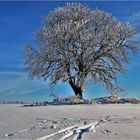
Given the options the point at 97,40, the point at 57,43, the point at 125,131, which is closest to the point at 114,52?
the point at 97,40

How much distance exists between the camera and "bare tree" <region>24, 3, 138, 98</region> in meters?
25.0

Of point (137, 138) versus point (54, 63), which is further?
point (54, 63)

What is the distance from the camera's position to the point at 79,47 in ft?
82.7

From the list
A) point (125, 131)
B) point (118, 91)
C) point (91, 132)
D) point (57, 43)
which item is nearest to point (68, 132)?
point (91, 132)

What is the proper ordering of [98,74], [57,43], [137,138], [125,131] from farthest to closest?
[98,74], [57,43], [125,131], [137,138]

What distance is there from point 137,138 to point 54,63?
762 inches

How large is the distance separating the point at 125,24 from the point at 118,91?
489 centimetres

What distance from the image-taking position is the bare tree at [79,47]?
2505 cm

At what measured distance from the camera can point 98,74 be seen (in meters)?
26.6

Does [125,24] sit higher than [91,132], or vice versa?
[125,24]

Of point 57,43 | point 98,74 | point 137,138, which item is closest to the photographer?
point 137,138

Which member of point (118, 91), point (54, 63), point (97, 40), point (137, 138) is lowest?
point (137, 138)

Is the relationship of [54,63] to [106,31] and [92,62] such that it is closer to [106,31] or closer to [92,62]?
[92,62]

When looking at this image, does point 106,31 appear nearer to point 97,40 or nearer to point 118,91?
point 97,40
